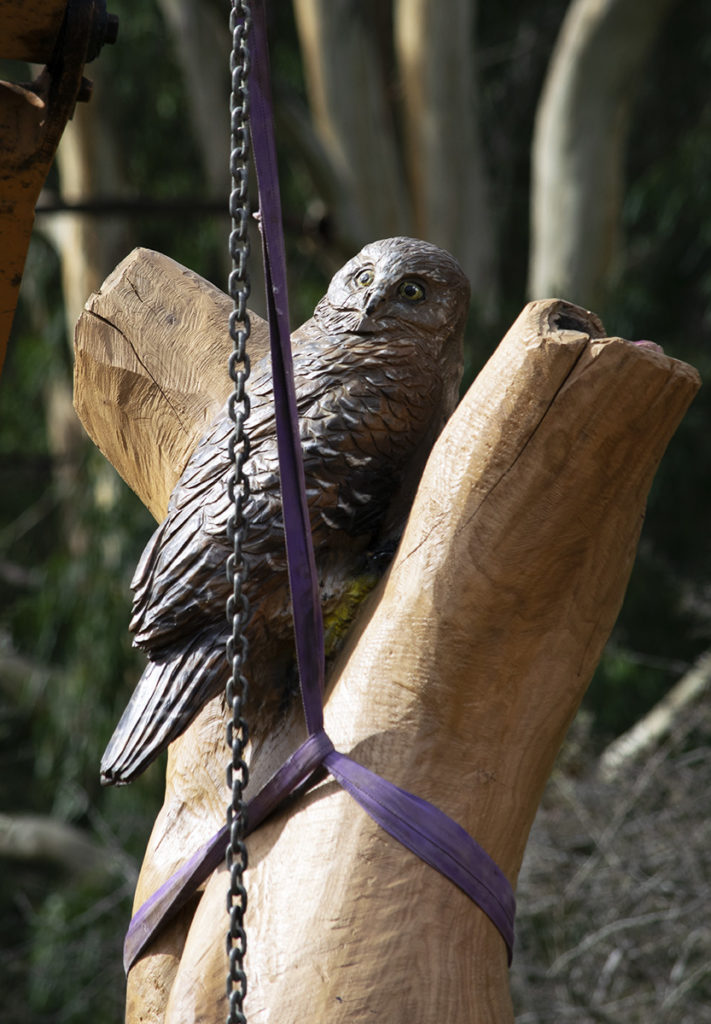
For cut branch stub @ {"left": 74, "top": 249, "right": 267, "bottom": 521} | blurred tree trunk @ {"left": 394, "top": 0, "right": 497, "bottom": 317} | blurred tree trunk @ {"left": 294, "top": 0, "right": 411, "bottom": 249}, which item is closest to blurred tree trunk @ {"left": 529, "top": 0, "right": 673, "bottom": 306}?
blurred tree trunk @ {"left": 394, "top": 0, "right": 497, "bottom": 317}

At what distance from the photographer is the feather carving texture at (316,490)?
4.02 feet

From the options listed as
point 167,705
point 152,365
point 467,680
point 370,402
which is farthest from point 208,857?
point 152,365

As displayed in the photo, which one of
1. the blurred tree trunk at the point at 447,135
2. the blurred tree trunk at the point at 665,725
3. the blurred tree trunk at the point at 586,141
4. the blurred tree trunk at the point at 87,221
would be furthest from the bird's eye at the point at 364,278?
the blurred tree trunk at the point at 87,221

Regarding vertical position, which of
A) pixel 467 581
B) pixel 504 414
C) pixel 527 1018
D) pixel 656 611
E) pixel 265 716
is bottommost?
pixel 527 1018

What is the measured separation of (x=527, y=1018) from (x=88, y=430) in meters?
2.09

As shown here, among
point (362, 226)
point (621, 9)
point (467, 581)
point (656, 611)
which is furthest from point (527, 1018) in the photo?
point (621, 9)

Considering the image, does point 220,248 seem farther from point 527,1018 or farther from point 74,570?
point 527,1018

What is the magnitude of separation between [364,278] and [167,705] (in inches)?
20.4

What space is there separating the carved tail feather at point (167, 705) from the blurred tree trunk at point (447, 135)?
343cm

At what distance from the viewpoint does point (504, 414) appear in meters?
1.10

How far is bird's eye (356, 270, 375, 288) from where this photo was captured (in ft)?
4.33

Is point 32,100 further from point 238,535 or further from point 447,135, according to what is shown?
point 447,135

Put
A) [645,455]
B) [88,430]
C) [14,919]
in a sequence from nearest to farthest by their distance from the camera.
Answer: [645,455] → [88,430] → [14,919]

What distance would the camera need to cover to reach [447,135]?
464 cm
